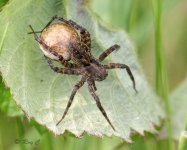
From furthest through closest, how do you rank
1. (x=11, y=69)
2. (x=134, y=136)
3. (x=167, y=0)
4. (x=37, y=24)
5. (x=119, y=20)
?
(x=167, y=0), (x=119, y=20), (x=134, y=136), (x=37, y=24), (x=11, y=69)

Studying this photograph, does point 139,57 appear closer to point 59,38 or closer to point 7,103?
point 59,38

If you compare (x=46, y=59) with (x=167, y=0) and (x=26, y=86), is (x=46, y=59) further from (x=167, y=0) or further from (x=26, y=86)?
(x=167, y=0)

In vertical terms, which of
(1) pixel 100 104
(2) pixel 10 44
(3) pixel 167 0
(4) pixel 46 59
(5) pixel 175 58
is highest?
(2) pixel 10 44

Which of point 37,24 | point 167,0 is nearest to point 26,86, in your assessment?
point 37,24

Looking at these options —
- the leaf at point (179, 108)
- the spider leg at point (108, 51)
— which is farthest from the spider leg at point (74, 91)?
the leaf at point (179, 108)

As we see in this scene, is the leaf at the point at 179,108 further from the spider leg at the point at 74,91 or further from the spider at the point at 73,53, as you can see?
the spider leg at the point at 74,91

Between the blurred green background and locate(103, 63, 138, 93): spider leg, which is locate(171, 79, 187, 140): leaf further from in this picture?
locate(103, 63, 138, 93): spider leg

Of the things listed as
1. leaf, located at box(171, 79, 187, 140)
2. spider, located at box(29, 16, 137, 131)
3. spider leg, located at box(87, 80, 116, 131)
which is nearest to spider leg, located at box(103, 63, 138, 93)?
spider, located at box(29, 16, 137, 131)
